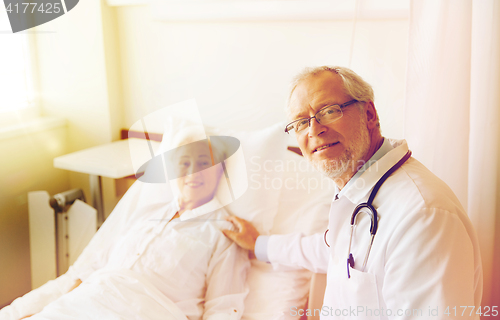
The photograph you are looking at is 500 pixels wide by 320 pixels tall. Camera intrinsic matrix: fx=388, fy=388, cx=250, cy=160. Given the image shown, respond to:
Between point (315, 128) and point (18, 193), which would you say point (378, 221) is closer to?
point (315, 128)

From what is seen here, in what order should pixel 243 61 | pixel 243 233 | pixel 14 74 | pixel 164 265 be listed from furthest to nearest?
pixel 14 74, pixel 243 61, pixel 243 233, pixel 164 265

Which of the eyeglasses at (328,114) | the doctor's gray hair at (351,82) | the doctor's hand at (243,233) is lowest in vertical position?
the doctor's hand at (243,233)

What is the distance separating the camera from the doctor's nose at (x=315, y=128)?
1065 millimetres

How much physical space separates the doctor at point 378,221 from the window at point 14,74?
175 centimetres

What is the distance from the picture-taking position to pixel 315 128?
3.51ft

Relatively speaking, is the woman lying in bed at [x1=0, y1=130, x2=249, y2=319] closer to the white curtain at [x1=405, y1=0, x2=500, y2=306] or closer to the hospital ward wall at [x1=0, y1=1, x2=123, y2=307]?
the hospital ward wall at [x1=0, y1=1, x2=123, y2=307]

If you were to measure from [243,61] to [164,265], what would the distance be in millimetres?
1069

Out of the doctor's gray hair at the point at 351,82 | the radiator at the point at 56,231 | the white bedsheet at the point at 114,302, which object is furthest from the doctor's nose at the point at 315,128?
the radiator at the point at 56,231

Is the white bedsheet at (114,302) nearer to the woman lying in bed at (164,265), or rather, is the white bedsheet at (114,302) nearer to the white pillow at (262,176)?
the woman lying in bed at (164,265)

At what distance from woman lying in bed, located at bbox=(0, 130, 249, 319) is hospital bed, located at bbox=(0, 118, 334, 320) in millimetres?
17

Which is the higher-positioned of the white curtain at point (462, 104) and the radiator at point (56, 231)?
the white curtain at point (462, 104)

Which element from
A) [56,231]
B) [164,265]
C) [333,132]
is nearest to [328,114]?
[333,132]

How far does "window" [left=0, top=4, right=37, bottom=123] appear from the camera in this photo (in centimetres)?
211

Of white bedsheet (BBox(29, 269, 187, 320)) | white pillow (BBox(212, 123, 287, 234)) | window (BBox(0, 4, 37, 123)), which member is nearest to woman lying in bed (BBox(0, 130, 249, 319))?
white bedsheet (BBox(29, 269, 187, 320))
